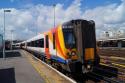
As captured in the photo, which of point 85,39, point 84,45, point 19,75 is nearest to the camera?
point 84,45

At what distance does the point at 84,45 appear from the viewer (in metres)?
16.1

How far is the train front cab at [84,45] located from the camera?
15844mm

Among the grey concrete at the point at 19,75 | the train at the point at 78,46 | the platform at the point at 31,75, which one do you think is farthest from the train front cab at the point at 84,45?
the grey concrete at the point at 19,75

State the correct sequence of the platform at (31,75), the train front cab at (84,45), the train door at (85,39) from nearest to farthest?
the platform at (31,75) → the train front cab at (84,45) → the train door at (85,39)

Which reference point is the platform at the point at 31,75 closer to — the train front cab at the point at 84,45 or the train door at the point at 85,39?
the train front cab at the point at 84,45

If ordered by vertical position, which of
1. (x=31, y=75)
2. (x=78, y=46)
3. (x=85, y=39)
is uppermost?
(x=85, y=39)

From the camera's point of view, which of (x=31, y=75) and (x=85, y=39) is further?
(x=31, y=75)

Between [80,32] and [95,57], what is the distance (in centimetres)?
170

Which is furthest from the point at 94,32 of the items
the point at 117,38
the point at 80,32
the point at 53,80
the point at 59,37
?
the point at 117,38

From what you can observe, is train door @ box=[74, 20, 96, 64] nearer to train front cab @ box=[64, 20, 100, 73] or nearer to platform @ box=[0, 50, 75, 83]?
train front cab @ box=[64, 20, 100, 73]

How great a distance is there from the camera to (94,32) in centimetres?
1672

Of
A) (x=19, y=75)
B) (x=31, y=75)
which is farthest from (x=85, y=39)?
(x=19, y=75)

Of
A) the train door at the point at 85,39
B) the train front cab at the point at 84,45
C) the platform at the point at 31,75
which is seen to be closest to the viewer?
the platform at the point at 31,75

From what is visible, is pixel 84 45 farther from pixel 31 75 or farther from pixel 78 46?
pixel 31 75
